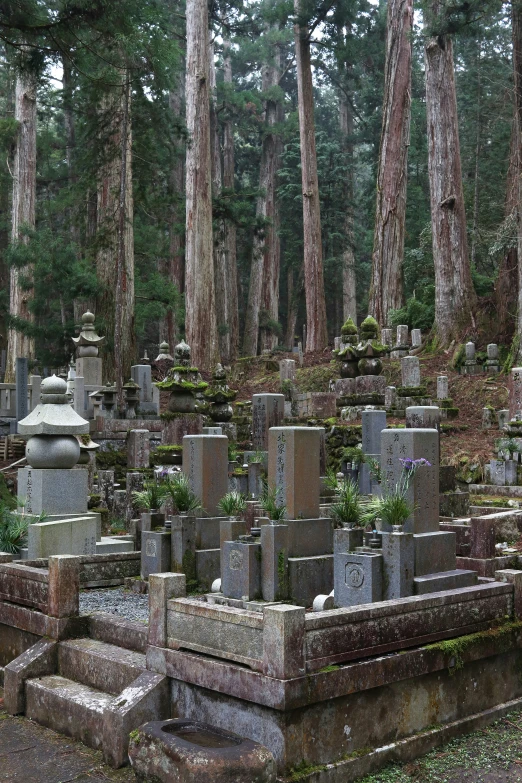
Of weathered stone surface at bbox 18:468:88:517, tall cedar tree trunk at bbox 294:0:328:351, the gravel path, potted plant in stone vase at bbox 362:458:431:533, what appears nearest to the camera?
potted plant in stone vase at bbox 362:458:431:533

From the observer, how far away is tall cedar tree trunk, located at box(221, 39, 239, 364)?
35.6m

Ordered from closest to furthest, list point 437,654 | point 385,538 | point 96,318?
point 437,654 < point 385,538 < point 96,318

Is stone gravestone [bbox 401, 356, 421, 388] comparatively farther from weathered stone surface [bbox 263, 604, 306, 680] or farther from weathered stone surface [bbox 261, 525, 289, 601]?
weathered stone surface [bbox 263, 604, 306, 680]

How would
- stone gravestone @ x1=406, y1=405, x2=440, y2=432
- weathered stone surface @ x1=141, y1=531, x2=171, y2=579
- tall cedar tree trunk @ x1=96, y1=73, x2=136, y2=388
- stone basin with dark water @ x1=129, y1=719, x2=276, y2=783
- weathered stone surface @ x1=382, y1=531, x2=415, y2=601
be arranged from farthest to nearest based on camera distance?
tall cedar tree trunk @ x1=96, y1=73, x2=136, y2=388
stone gravestone @ x1=406, y1=405, x2=440, y2=432
weathered stone surface @ x1=141, y1=531, x2=171, y2=579
weathered stone surface @ x1=382, y1=531, x2=415, y2=601
stone basin with dark water @ x1=129, y1=719, x2=276, y2=783

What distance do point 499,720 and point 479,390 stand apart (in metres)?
14.3

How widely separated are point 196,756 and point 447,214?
20.8 metres

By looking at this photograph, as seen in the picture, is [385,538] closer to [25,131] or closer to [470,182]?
[25,131]

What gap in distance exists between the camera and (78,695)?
6.05 meters

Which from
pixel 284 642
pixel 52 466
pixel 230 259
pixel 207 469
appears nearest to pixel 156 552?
pixel 207 469

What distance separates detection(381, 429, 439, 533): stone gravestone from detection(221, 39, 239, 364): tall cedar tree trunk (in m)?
25.9

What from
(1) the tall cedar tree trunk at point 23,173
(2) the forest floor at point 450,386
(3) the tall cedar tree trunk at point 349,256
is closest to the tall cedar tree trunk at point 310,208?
(2) the forest floor at point 450,386

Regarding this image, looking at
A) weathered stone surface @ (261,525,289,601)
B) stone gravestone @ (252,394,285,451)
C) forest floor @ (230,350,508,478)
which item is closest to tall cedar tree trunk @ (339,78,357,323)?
forest floor @ (230,350,508,478)

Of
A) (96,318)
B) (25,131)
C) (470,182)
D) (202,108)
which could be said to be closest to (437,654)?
(96,318)

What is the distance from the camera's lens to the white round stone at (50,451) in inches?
362
